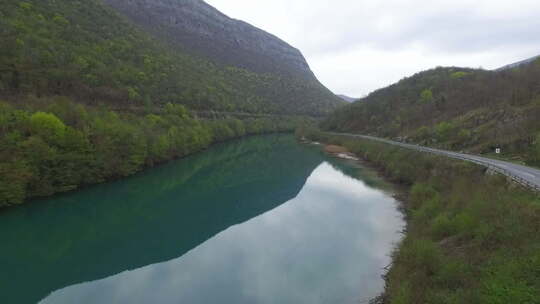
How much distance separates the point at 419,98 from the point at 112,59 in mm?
70843

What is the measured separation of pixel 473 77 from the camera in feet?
206

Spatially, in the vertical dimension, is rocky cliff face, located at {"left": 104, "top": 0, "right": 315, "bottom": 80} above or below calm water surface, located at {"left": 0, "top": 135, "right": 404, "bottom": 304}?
above

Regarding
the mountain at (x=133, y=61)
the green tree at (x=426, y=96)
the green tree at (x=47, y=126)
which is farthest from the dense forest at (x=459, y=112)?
the mountain at (x=133, y=61)

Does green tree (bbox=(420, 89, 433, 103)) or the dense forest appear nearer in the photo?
the dense forest

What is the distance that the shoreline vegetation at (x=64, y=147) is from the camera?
943 inches

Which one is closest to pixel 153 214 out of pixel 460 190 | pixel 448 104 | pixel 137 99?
pixel 460 190

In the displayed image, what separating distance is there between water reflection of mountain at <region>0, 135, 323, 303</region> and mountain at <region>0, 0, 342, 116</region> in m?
20.7

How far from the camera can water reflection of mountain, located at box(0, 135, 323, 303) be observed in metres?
16.8

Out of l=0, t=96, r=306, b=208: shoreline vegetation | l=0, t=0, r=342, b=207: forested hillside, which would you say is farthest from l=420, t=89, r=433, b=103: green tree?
l=0, t=96, r=306, b=208: shoreline vegetation

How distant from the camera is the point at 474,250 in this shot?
1071cm

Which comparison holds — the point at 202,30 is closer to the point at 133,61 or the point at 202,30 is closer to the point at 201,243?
the point at 133,61

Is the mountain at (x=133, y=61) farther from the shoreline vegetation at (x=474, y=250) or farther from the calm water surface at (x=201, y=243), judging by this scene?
the shoreline vegetation at (x=474, y=250)

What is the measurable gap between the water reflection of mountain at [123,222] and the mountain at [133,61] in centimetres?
2065

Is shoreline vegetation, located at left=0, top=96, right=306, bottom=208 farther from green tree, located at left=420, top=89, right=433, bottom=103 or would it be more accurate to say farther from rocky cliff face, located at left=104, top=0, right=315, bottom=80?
rocky cliff face, located at left=104, top=0, right=315, bottom=80
